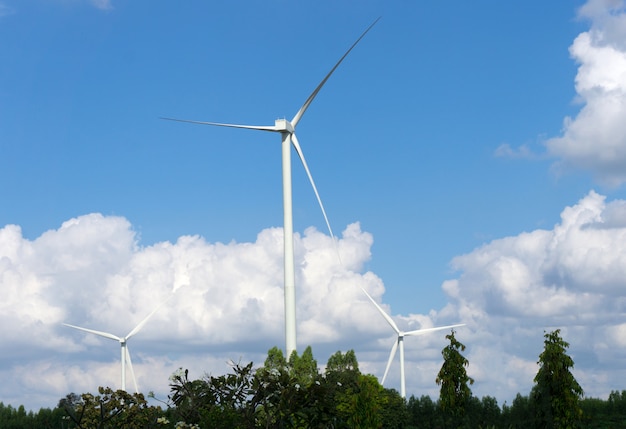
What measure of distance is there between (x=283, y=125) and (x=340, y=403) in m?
26.8

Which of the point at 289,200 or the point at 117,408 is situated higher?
the point at 289,200

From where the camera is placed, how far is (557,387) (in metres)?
43.5

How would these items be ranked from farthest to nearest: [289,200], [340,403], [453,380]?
[289,200] → [453,380] → [340,403]

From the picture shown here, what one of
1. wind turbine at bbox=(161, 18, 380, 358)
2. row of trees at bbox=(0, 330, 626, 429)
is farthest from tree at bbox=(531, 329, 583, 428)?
wind turbine at bbox=(161, 18, 380, 358)

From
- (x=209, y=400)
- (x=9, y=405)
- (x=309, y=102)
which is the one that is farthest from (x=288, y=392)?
(x=9, y=405)

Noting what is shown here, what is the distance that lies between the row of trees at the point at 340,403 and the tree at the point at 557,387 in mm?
49

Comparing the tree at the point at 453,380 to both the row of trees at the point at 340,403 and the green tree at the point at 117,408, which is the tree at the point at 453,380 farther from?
the green tree at the point at 117,408

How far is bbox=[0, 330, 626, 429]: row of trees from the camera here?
3497 centimetres

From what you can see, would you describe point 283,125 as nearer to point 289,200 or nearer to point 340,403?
point 289,200

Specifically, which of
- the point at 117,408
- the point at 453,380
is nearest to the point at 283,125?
Result: the point at 453,380

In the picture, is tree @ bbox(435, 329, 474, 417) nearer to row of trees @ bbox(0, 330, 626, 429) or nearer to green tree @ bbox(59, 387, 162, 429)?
row of trees @ bbox(0, 330, 626, 429)

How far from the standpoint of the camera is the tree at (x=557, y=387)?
43.3 m

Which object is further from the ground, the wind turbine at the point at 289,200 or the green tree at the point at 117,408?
the wind turbine at the point at 289,200

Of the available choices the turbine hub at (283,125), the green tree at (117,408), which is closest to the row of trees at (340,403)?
the green tree at (117,408)
